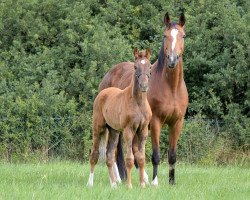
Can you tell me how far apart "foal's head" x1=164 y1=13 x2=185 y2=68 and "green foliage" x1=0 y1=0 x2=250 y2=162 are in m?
6.51

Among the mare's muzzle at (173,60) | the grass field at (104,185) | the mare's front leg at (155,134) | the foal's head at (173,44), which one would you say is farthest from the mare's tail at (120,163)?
the mare's muzzle at (173,60)

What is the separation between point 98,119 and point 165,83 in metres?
1.44

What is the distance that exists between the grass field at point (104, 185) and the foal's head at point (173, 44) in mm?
2026

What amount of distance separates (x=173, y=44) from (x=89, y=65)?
28.8 ft

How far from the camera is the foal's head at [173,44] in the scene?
1159 centimetres

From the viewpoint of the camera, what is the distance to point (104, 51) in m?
19.8

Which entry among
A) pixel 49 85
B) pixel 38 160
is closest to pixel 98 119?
pixel 38 160

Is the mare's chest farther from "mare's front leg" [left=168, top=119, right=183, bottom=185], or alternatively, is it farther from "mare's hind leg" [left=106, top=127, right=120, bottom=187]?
"mare's hind leg" [left=106, top=127, right=120, bottom=187]

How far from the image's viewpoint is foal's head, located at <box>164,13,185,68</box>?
456 inches

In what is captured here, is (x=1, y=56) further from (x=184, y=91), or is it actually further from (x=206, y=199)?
(x=206, y=199)

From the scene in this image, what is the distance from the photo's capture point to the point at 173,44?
38.4 ft

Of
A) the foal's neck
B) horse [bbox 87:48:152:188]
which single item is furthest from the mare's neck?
the foal's neck

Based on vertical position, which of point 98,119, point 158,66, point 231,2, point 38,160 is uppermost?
point 231,2

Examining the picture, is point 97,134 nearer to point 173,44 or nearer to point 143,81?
point 143,81
